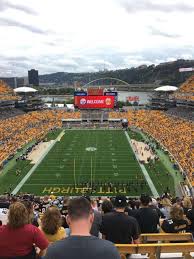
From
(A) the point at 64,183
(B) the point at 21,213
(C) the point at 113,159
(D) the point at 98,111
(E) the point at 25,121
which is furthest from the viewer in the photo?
(D) the point at 98,111

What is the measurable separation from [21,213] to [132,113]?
71908mm

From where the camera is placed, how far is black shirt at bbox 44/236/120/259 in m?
2.81

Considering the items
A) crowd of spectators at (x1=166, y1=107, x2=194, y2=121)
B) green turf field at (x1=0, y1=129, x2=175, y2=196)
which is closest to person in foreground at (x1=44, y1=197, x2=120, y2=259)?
green turf field at (x1=0, y1=129, x2=175, y2=196)

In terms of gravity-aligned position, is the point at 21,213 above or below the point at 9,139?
above

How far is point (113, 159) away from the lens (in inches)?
1551

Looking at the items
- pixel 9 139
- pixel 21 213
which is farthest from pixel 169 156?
pixel 21 213

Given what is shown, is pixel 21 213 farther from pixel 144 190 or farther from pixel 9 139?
pixel 9 139

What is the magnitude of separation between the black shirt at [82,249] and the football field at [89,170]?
25238 mm

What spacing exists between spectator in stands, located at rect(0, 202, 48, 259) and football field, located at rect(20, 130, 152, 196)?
24062 mm

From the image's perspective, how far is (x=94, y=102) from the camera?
67000mm

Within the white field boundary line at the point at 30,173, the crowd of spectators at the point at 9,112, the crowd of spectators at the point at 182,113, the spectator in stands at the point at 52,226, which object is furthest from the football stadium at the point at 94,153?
the spectator in stands at the point at 52,226

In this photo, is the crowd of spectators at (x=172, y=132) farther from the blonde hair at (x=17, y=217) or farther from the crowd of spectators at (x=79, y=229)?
the blonde hair at (x=17, y=217)

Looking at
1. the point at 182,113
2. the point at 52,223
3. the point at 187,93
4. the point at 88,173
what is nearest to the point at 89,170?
the point at 88,173

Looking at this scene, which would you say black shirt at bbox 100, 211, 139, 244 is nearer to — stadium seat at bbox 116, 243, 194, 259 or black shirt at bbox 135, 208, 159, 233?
stadium seat at bbox 116, 243, 194, 259
